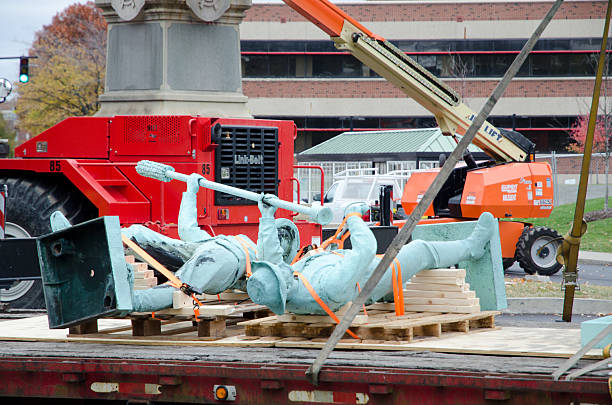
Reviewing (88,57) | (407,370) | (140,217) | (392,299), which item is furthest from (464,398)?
(88,57)

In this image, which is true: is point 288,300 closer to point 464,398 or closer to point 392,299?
point 392,299

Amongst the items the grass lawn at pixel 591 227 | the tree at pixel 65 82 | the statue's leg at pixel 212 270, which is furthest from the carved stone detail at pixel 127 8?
the tree at pixel 65 82

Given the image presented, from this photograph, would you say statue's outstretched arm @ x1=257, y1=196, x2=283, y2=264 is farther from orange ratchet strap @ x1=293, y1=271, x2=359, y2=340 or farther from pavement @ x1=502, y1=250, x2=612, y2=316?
pavement @ x1=502, y1=250, x2=612, y2=316

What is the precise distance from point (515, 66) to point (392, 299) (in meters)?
2.65

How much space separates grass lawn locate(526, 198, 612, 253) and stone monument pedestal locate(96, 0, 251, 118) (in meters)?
15.7

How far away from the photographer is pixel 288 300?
6.79 m

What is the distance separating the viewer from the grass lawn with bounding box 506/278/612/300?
14.3 m

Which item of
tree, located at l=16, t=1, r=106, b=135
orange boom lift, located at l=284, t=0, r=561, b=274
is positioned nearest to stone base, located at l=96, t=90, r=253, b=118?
orange boom lift, located at l=284, t=0, r=561, b=274

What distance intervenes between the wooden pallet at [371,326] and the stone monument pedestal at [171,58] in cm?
595

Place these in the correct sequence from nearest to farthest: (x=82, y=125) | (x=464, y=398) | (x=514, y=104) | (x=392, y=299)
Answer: (x=464, y=398) → (x=392, y=299) → (x=82, y=125) → (x=514, y=104)

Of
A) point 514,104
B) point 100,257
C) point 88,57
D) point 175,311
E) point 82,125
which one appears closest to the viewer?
point 100,257

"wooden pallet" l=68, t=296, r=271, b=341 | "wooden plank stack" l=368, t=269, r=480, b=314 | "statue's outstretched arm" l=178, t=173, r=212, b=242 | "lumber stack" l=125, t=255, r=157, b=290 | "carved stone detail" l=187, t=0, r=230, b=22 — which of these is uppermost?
"carved stone detail" l=187, t=0, r=230, b=22

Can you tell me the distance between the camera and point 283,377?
556cm

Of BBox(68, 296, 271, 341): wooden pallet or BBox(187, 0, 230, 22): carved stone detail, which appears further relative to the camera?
BBox(187, 0, 230, 22): carved stone detail
